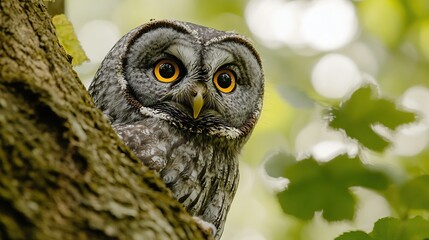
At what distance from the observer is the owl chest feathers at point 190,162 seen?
315cm

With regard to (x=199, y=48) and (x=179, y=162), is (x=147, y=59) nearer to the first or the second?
(x=199, y=48)

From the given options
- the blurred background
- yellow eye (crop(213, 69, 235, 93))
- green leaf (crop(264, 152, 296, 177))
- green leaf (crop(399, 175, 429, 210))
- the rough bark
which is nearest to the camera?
the rough bark

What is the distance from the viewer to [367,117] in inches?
86.7

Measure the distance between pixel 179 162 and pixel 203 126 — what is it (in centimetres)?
38

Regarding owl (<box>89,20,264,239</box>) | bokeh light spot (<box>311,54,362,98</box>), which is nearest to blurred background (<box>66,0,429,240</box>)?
bokeh light spot (<box>311,54,362,98</box>)

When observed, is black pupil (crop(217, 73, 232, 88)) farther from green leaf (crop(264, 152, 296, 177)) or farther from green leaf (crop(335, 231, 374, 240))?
green leaf (crop(335, 231, 374, 240))

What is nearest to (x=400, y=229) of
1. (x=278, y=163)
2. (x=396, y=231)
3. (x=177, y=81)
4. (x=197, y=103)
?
(x=396, y=231)

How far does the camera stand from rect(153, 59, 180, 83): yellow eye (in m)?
3.63

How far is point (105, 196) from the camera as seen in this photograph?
67.1 inches

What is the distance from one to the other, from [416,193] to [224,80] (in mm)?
1829

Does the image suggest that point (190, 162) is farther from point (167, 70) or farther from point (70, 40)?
point (70, 40)

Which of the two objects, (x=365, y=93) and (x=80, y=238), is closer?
(x=80, y=238)

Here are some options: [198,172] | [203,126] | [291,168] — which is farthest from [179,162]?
[291,168]

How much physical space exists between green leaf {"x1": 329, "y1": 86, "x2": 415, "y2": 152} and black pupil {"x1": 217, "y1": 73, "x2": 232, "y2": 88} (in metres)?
1.59
